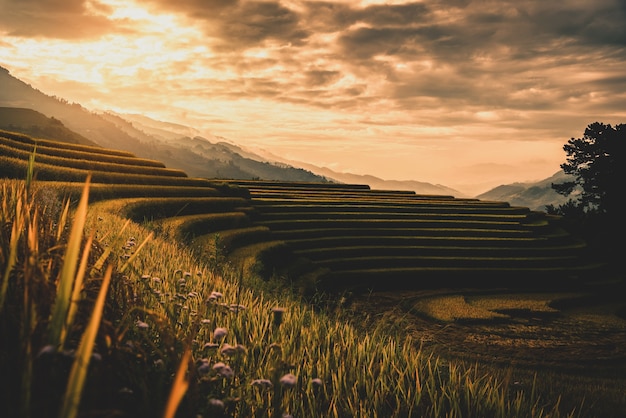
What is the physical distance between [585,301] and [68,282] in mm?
34695

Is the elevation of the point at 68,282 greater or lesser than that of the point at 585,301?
greater

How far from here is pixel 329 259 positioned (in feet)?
99.1

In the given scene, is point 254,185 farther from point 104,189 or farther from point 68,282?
point 68,282

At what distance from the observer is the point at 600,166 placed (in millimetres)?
53750

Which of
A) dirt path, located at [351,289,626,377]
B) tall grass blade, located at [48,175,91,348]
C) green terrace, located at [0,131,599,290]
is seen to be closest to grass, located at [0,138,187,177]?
green terrace, located at [0,131,599,290]

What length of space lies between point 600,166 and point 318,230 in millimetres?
40107

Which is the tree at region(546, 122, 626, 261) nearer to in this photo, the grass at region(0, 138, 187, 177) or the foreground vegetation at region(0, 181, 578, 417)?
the grass at region(0, 138, 187, 177)

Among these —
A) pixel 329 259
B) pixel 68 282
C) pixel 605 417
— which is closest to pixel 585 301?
pixel 329 259

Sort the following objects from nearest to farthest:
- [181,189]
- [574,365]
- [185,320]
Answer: [185,320] → [574,365] → [181,189]

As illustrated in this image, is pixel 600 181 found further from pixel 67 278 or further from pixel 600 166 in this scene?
pixel 67 278

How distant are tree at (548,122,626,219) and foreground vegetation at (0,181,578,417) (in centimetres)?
5598

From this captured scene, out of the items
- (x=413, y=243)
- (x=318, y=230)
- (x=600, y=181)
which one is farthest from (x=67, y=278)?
(x=600, y=181)

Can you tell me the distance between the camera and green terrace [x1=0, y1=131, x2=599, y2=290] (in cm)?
2517

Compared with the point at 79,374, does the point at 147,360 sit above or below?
below
